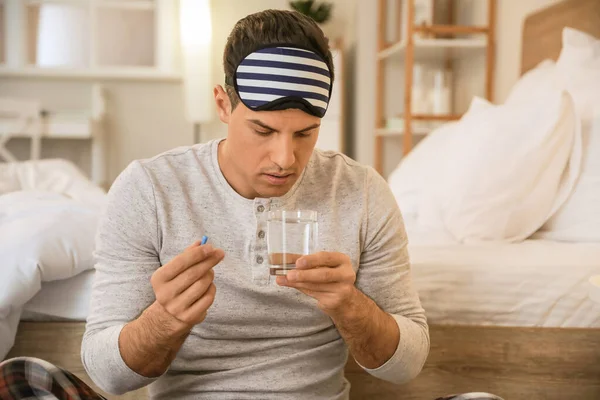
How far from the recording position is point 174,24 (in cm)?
457

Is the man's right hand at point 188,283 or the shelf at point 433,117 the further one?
the shelf at point 433,117

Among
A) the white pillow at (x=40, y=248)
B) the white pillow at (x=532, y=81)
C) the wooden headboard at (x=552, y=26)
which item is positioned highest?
the wooden headboard at (x=552, y=26)

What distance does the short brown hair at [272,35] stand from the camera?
1.06 meters

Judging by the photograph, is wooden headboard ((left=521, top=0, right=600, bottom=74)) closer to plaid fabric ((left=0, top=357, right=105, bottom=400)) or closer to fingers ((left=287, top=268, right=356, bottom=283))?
fingers ((left=287, top=268, right=356, bottom=283))

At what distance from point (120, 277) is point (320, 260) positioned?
1.17 ft

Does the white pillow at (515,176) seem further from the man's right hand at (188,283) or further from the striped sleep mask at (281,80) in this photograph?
the man's right hand at (188,283)

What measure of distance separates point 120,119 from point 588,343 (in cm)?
369

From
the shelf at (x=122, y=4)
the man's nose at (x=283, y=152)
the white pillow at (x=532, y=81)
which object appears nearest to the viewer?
the man's nose at (x=283, y=152)

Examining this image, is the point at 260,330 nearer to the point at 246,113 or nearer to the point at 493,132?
the point at 246,113

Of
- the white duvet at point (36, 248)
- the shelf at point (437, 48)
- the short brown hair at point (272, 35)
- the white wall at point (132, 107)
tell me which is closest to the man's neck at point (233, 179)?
the short brown hair at point (272, 35)

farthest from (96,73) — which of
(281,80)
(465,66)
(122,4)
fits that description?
(281,80)

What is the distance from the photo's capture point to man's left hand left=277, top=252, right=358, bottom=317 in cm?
87

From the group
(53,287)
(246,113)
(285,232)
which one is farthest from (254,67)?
(53,287)

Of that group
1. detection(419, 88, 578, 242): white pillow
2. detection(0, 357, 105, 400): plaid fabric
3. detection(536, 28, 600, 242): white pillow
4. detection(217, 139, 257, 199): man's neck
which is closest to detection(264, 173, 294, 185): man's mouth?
detection(217, 139, 257, 199): man's neck
